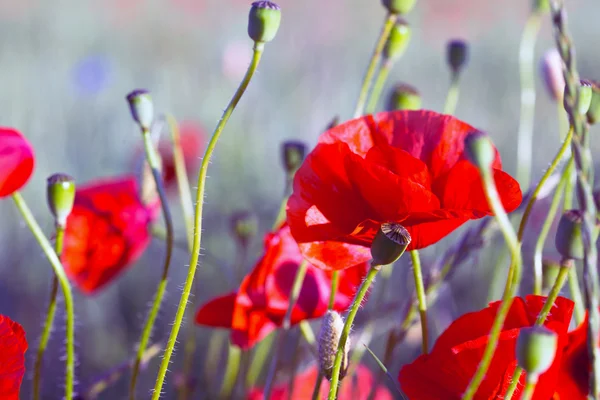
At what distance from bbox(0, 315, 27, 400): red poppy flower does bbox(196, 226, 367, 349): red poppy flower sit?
18 centimetres

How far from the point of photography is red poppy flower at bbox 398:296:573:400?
47 centimetres

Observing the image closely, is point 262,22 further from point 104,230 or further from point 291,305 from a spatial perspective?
point 104,230

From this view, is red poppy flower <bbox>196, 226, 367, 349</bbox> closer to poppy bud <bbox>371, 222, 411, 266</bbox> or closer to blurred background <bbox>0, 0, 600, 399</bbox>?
poppy bud <bbox>371, 222, 411, 266</bbox>

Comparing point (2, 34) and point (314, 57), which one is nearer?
point (314, 57)

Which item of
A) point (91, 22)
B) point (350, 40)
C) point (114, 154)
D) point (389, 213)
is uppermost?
point (350, 40)

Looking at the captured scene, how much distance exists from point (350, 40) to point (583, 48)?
99 centimetres

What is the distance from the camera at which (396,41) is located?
72 centimetres

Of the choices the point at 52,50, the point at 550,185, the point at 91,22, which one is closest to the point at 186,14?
the point at 91,22

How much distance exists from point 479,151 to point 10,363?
29 centimetres

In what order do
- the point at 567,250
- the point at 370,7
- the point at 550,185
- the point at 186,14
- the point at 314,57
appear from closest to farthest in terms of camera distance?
the point at 567,250
the point at 550,185
the point at 314,57
the point at 186,14
the point at 370,7

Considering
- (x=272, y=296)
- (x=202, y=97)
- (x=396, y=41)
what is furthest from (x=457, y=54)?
(x=202, y=97)

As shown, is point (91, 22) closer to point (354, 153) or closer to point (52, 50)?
point (52, 50)

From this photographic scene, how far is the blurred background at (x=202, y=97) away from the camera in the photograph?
5.24 feet

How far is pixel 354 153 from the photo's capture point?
0.50 meters
